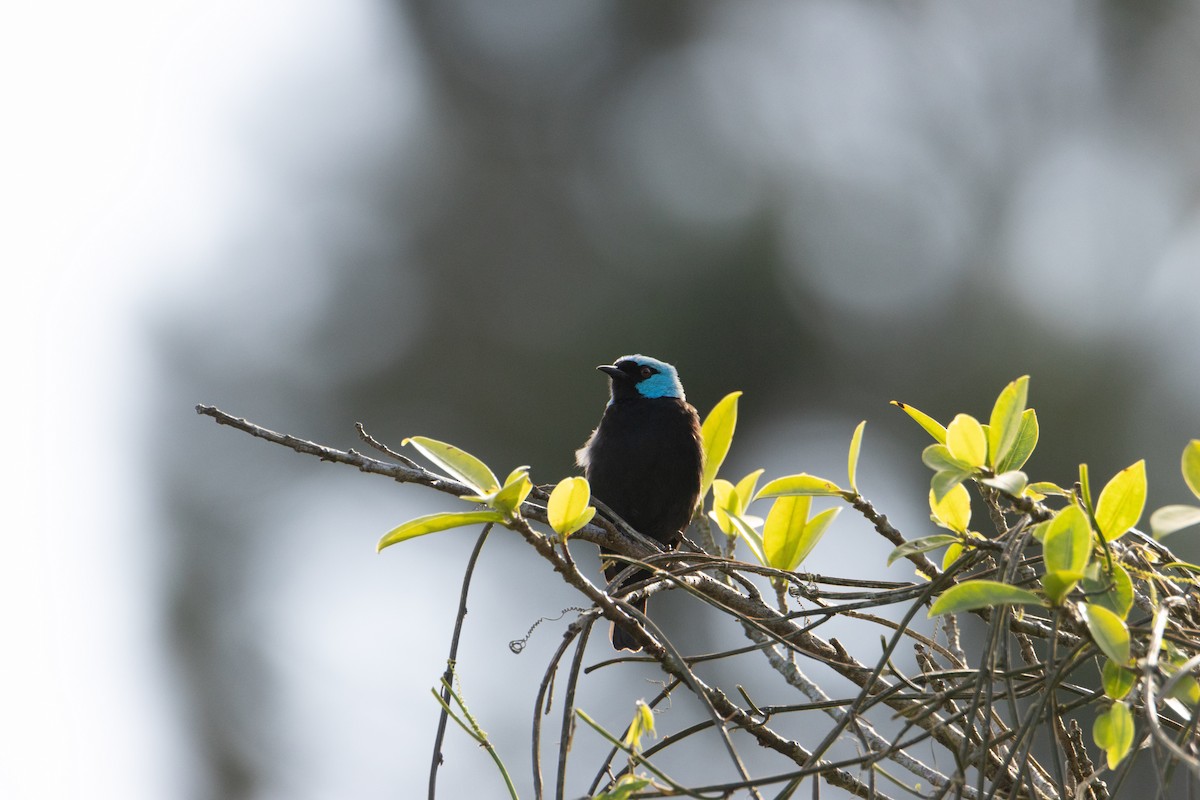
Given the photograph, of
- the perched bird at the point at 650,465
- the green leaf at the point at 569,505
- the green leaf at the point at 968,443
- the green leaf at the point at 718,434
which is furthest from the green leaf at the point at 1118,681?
the perched bird at the point at 650,465

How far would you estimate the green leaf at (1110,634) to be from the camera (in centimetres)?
134

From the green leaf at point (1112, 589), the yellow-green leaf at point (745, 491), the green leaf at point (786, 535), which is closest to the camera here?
the green leaf at point (1112, 589)

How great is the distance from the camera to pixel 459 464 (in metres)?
1.78

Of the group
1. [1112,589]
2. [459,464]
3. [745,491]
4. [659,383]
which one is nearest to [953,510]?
[1112,589]

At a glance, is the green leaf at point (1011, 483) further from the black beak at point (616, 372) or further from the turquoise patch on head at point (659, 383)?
the black beak at point (616, 372)

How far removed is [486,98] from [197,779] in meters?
8.15

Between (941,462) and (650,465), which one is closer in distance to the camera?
(941,462)

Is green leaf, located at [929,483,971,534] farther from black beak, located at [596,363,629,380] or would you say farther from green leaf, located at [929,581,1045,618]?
black beak, located at [596,363,629,380]

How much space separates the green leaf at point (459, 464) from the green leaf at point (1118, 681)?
0.81 meters

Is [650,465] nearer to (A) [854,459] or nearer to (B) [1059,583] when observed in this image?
(A) [854,459]

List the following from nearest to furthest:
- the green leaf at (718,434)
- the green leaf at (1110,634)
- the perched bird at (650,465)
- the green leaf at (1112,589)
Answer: the green leaf at (1110,634)
the green leaf at (1112,589)
the green leaf at (718,434)
the perched bird at (650,465)

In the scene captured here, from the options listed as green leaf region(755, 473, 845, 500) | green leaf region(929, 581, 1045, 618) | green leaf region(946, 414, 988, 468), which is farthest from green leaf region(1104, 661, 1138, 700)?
green leaf region(755, 473, 845, 500)

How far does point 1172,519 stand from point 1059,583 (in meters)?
0.17

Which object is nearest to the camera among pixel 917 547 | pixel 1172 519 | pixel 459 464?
pixel 1172 519
